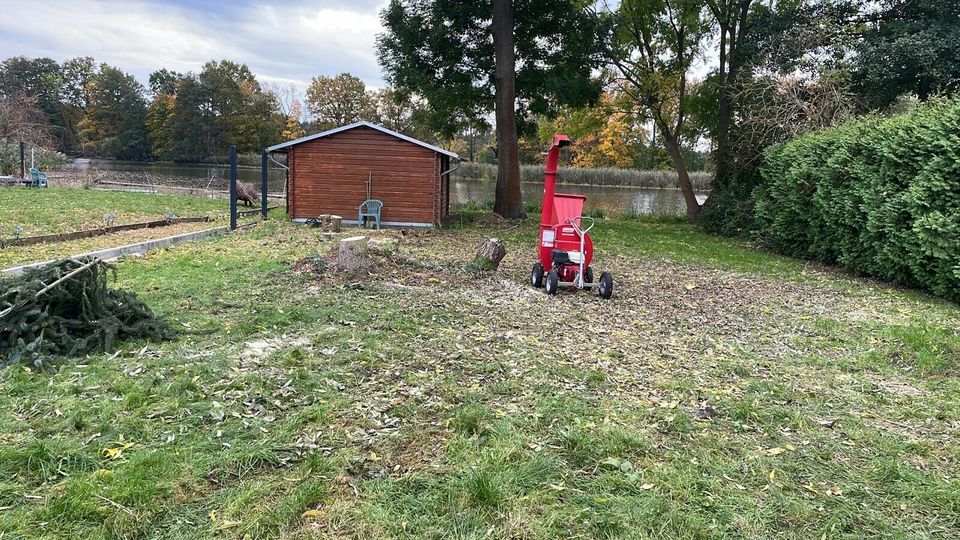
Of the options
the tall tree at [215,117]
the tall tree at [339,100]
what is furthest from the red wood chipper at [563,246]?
the tall tree at [215,117]

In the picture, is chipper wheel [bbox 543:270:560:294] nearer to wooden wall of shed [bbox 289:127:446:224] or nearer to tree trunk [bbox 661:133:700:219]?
wooden wall of shed [bbox 289:127:446:224]

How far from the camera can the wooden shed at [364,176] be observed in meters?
15.4

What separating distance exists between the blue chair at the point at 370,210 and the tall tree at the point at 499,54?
4.28m

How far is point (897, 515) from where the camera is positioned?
2674 mm

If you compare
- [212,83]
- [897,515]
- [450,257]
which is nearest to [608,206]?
[450,257]

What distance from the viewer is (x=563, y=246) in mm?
7711

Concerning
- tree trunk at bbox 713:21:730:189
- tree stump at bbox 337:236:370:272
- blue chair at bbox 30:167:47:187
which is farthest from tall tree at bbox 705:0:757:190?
blue chair at bbox 30:167:47:187

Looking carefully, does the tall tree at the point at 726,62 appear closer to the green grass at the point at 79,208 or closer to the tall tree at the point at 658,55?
the tall tree at the point at 658,55

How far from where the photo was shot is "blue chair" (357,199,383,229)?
15117 millimetres

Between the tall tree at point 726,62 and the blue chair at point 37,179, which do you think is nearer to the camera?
the tall tree at point 726,62

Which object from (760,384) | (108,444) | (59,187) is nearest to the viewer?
(108,444)

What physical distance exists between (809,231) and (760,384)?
8965mm

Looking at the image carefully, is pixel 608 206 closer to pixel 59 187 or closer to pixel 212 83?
pixel 59 187

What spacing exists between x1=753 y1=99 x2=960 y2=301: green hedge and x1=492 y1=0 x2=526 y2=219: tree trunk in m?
7.67
